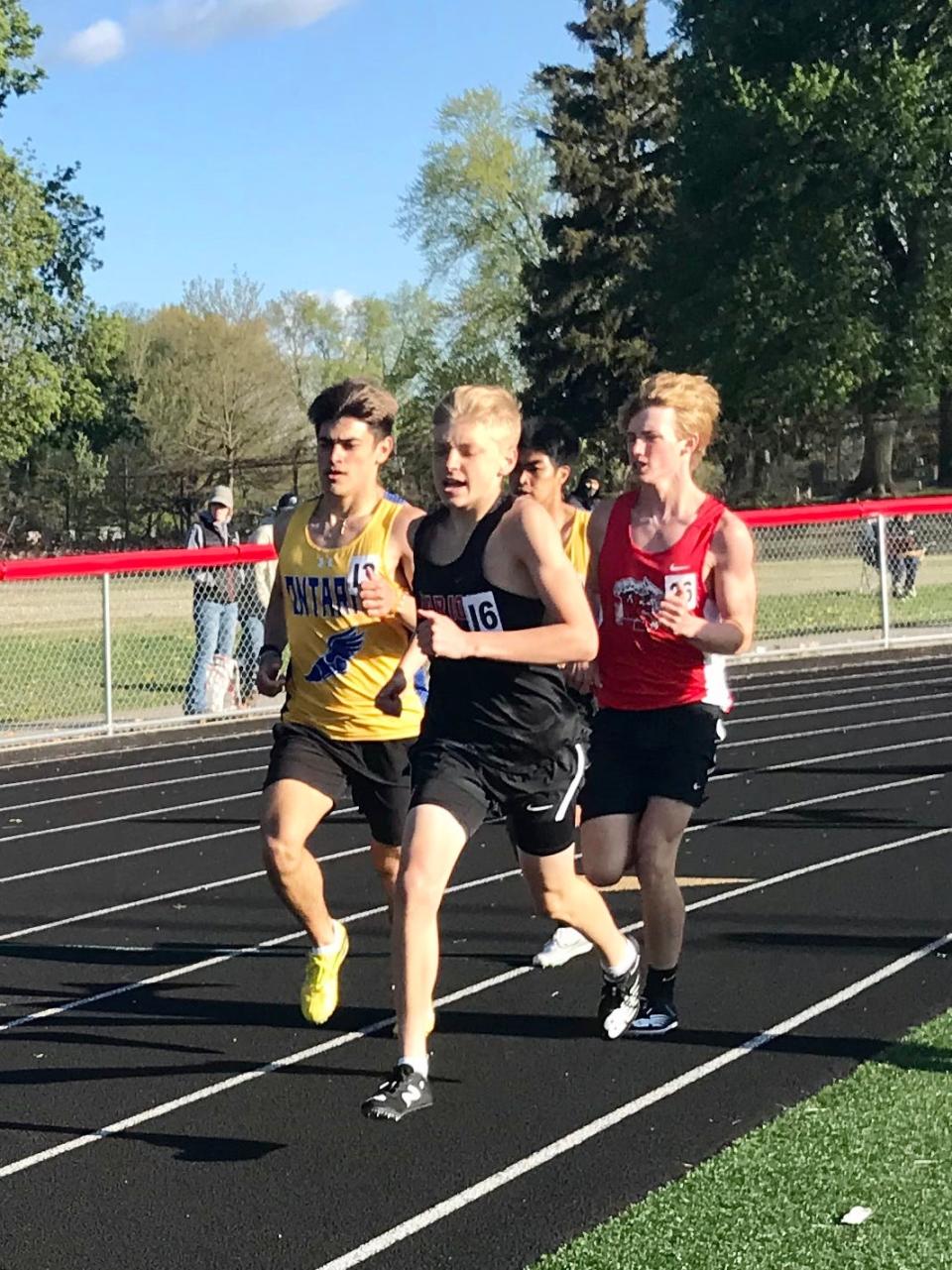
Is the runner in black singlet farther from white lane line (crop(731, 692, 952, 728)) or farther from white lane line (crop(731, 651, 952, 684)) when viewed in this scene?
white lane line (crop(731, 651, 952, 684))

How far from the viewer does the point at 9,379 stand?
45.2 m

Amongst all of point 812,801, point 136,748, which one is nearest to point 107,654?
point 136,748

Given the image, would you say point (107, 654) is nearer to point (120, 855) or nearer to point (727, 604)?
point (120, 855)

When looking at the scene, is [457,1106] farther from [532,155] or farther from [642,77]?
[532,155]

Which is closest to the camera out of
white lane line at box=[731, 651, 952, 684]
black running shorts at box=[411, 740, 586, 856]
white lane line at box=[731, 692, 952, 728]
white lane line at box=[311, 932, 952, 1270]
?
white lane line at box=[311, 932, 952, 1270]

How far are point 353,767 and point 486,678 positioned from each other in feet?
2.97

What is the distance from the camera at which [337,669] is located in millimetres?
6121

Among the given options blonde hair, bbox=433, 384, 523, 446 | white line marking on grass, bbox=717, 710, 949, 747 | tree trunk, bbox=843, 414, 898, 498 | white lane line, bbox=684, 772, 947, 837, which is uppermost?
tree trunk, bbox=843, 414, 898, 498

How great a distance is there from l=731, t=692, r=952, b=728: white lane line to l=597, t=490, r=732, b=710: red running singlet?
27.4ft

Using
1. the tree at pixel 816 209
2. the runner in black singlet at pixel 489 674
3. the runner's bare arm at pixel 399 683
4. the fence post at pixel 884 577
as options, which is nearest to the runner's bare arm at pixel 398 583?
the runner's bare arm at pixel 399 683

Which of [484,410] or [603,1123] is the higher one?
[484,410]

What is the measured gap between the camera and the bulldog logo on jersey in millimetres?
5660

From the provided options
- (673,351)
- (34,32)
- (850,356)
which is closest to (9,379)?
(34,32)

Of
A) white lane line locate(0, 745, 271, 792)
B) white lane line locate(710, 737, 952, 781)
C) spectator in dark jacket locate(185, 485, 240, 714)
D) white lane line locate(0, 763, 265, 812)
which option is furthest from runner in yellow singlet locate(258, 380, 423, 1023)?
spectator in dark jacket locate(185, 485, 240, 714)
